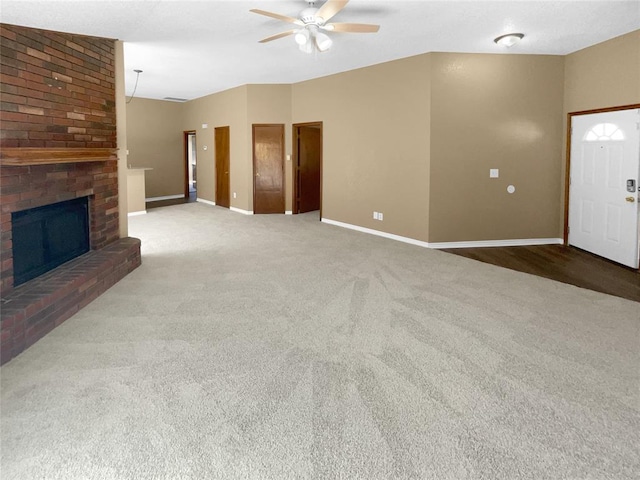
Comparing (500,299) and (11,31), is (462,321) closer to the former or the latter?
(500,299)

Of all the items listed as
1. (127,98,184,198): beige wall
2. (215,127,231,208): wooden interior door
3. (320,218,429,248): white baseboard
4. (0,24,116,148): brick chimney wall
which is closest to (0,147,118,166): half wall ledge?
(0,24,116,148): brick chimney wall

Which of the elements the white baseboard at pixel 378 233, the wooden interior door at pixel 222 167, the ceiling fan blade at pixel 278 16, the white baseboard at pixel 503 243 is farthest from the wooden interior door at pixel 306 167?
the ceiling fan blade at pixel 278 16

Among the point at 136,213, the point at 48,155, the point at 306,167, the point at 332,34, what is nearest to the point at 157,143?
the point at 136,213

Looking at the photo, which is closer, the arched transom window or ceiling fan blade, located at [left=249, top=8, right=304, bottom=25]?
ceiling fan blade, located at [left=249, top=8, right=304, bottom=25]

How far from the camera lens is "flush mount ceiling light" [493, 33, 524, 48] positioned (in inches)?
207

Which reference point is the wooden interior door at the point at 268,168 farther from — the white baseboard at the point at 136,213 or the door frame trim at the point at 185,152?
the door frame trim at the point at 185,152

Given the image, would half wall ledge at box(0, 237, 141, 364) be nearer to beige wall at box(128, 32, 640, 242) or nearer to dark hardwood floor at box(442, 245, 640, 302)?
beige wall at box(128, 32, 640, 242)

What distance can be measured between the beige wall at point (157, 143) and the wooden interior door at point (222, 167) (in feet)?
6.84

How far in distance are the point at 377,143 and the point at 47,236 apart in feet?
15.8

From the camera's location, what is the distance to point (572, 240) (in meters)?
6.49

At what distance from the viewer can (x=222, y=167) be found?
10508 millimetres

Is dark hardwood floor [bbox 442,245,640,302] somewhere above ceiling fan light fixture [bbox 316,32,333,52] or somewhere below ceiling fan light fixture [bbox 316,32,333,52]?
below

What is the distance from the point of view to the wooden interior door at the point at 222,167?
10.2m

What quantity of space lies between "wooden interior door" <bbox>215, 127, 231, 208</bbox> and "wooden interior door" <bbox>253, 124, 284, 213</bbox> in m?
1.02
